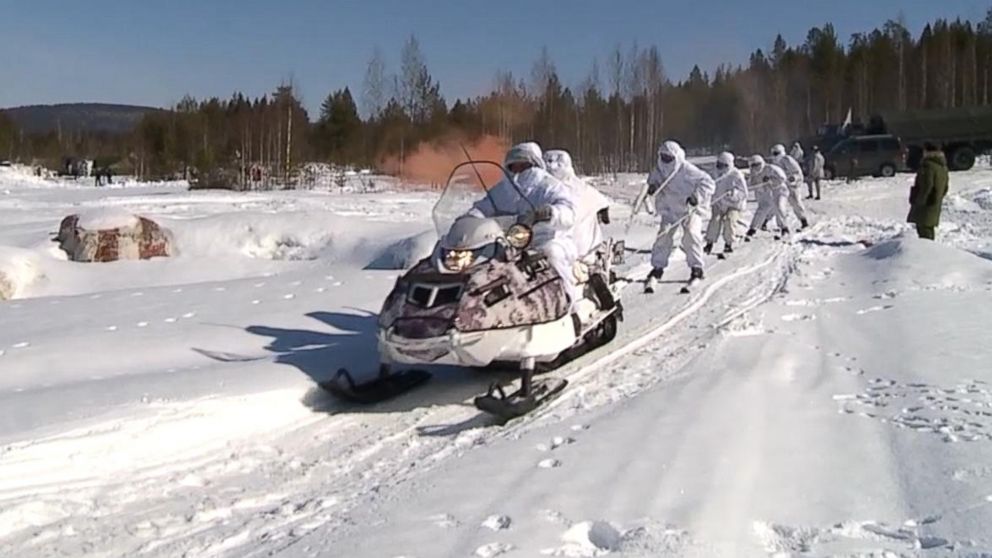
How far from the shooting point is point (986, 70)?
67.0m

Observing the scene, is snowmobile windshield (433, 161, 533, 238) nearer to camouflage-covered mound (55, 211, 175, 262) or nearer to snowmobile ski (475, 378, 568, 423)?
snowmobile ski (475, 378, 568, 423)

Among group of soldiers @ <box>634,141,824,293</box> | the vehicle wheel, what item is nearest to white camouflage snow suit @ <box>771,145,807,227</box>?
group of soldiers @ <box>634,141,824,293</box>

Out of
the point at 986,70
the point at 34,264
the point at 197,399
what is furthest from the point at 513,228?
the point at 986,70

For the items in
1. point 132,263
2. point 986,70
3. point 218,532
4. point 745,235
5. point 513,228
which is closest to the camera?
point 218,532

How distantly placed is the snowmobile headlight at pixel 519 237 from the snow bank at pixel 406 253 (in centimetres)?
702

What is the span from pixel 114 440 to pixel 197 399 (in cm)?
74

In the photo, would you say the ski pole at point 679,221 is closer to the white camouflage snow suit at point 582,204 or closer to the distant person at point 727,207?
the white camouflage snow suit at point 582,204

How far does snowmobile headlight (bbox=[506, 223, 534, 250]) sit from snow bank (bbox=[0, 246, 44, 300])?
9433 millimetres

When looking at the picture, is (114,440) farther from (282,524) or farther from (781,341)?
(781,341)

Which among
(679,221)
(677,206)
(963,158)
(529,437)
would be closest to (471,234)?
(529,437)

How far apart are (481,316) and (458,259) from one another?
58 cm

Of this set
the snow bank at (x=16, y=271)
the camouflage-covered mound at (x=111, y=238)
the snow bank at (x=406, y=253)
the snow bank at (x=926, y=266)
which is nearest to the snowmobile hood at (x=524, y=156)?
the snow bank at (x=926, y=266)

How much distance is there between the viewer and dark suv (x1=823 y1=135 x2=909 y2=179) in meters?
38.5

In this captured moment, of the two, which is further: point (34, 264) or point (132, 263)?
point (132, 263)
